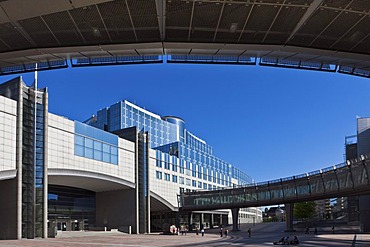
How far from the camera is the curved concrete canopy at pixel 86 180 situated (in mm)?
60769

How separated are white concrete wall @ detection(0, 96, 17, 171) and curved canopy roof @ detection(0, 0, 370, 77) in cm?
4611

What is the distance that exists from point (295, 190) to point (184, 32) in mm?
71843

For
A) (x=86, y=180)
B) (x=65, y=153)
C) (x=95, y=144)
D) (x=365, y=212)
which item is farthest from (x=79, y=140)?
(x=365, y=212)

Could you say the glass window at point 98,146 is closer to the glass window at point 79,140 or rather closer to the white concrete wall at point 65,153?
the white concrete wall at point 65,153

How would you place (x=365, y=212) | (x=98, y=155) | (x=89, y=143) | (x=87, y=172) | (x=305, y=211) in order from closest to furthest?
1. (x=87, y=172)
2. (x=89, y=143)
3. (x=98, y=155)
4. (x=365, y=212)
5. (x=305, y=211)

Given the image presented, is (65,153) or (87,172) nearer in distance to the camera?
(65,153)

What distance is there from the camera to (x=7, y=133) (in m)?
50.6

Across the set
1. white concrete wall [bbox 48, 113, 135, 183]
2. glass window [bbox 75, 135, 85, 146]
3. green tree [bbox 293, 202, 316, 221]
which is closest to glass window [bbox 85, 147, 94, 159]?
white concrete wall [bbox 48, 113, 135, 183]

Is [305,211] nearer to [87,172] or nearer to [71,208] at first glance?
[71,208]

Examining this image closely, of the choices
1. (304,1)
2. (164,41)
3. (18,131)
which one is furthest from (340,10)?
(18,131)

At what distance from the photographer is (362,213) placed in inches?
3189

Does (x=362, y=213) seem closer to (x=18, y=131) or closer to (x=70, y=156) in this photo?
(x=70, y=156)

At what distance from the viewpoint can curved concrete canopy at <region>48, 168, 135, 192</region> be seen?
60.8 meters

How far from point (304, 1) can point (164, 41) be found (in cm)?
191
